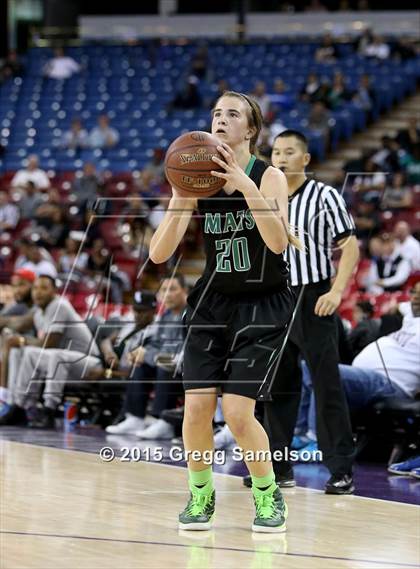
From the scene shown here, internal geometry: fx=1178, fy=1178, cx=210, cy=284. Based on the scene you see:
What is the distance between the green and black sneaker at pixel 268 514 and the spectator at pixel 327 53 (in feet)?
A: 53.9

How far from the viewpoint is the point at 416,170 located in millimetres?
15203

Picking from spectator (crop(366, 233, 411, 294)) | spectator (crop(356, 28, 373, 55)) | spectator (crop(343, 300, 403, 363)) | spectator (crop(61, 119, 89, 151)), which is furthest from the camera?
spectator (crop(356, 28, 373, 55))

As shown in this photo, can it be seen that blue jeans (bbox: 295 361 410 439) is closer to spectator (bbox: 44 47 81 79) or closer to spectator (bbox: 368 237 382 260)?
spectator (bbox: 368 237 382 260)

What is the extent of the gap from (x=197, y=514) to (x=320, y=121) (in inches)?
528

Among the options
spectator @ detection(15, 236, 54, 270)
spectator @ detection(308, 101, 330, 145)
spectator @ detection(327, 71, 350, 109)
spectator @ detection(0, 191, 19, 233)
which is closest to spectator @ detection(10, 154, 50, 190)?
spectator @ detection(0, 191, 19, 233)

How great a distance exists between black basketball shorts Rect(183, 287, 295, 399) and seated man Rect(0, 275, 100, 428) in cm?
409

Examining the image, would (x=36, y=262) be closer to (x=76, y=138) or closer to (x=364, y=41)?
(x=76, y=138)

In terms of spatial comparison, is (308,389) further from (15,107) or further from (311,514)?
(15,107)

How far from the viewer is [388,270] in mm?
11484

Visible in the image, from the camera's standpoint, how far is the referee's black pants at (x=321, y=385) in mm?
6160

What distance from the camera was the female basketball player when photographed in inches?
189

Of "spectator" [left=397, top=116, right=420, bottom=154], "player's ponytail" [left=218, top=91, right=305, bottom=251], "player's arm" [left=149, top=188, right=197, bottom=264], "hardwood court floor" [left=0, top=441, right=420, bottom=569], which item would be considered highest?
"spectator" [left=397, top=116, right=420, bottom=154]

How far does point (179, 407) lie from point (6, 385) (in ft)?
6.33

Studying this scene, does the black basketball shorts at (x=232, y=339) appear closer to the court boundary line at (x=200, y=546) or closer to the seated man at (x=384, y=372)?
the court boundary line at (x=200, y=546)
